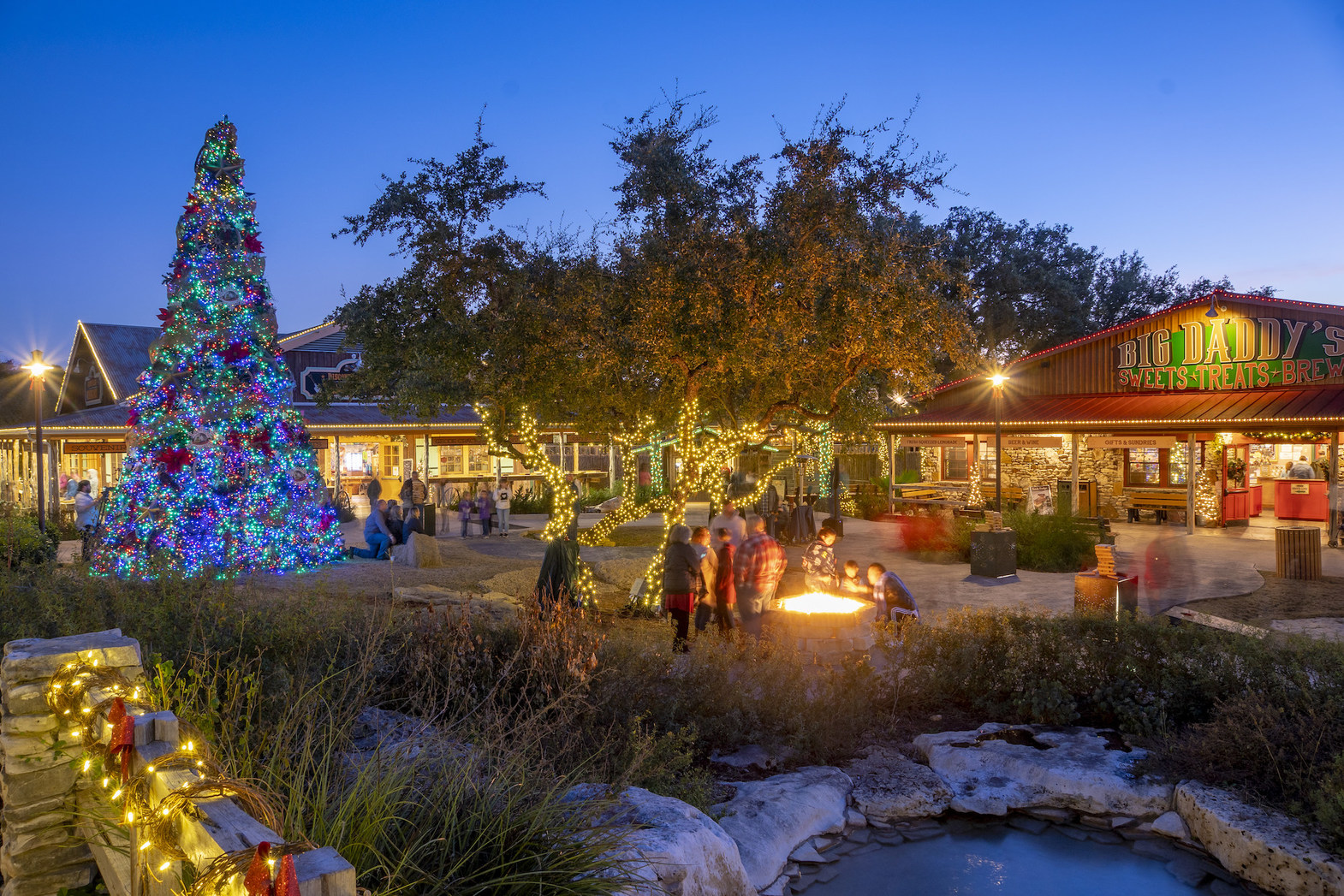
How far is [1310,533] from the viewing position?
1315 centimetres

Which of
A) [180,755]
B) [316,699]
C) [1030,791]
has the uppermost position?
[180,755]

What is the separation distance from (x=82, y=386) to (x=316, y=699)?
27.9 metres

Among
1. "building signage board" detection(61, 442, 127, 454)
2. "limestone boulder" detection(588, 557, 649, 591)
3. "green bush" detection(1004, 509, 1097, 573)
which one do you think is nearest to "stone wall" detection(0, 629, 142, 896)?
"limestone boulder" detection(588, 557, 649, 591)

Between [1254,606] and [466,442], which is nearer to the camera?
[1254,606]

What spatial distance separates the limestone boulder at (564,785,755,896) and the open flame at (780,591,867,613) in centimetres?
412

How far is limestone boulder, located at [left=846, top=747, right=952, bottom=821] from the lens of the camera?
5.15 meters

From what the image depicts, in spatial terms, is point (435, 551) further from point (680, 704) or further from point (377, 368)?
point (680, 704)

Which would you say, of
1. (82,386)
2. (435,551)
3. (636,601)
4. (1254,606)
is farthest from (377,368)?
(82,386)

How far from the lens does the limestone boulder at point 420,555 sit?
13727 millimetres

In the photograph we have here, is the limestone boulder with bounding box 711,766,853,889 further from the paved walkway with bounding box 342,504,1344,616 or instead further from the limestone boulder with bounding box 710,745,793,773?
the paved walkway with bounding box 342,504,1344,616

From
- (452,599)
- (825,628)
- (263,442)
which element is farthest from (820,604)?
(263,442)

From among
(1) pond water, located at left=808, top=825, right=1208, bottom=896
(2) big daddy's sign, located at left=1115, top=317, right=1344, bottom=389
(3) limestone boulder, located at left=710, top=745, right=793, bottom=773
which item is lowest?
(1) pond water, located at left=808, top=825, right=1208, bottom=896

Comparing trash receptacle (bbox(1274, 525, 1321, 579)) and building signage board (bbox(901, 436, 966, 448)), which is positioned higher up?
building signage board (bbox(901, 436, 966, 448))

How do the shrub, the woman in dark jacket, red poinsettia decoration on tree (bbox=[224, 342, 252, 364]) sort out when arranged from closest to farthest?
the woman in dark jacket
red poinsettia decoration on tree (bbox=[224, 342, 252, 364])
the shrub
